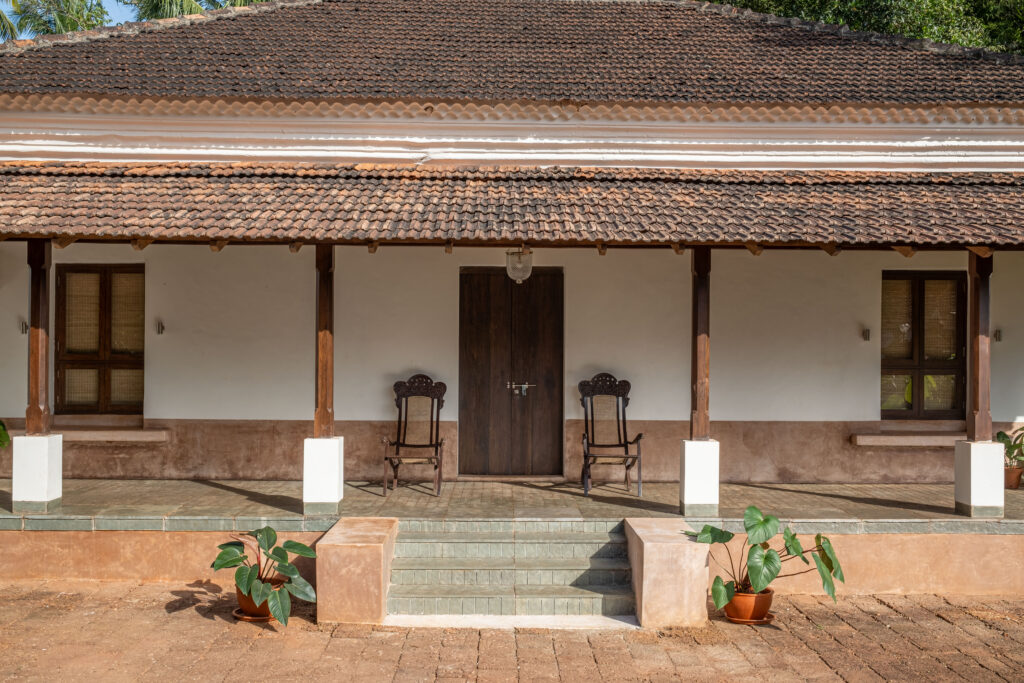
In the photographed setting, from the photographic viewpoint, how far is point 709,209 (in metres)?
7.60

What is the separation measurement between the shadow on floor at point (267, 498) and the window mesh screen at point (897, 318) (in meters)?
6.32

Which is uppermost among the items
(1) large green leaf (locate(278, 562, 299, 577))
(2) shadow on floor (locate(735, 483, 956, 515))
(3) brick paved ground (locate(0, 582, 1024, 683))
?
(2) shadow on floor (locate(735, 483, 956, 515))

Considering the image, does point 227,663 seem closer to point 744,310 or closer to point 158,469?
point 158,469

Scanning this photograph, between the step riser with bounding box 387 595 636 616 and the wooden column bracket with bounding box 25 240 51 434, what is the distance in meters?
3.57

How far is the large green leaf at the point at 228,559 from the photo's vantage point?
5992 millimetres

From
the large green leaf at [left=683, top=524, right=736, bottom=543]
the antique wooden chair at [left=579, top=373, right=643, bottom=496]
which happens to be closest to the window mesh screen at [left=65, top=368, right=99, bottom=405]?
the antique wooden chair at [left=579, top=373, right=643, bottom=496]

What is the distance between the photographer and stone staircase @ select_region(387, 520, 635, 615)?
6.36 m

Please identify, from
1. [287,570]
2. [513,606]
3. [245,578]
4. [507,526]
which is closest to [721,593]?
[513,606]

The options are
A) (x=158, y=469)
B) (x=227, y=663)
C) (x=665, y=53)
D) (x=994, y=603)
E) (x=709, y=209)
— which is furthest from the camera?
(x=665, y=53)

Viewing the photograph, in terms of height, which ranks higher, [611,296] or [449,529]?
[611,296]

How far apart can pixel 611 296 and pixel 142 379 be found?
5.06 meters

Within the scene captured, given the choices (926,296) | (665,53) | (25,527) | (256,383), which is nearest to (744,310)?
(926,296)

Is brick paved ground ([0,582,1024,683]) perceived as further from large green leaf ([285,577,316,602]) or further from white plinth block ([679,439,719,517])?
white plinth block ([679,439,719,517])

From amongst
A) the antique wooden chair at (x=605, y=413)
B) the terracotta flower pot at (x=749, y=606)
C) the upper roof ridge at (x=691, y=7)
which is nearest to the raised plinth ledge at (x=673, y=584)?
the terracotta flower pot at (x=749, y=606)
